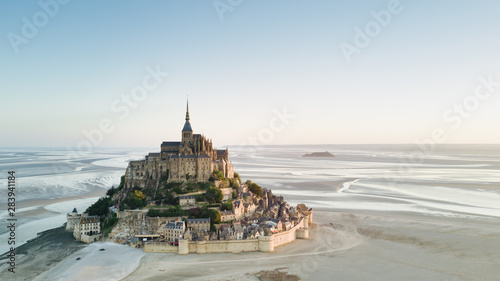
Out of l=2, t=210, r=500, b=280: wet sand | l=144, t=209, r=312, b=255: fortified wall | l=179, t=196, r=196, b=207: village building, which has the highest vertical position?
l=179, t=196, r=196, b=207: village building

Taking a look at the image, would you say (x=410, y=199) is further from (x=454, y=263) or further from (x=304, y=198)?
(x=454, y=263)

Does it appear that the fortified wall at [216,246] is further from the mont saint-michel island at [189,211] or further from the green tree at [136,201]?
the green tree at [136,201]

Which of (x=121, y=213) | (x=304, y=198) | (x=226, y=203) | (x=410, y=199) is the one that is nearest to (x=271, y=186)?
(x=304, y=198)

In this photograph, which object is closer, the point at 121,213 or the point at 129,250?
the point at 129,250

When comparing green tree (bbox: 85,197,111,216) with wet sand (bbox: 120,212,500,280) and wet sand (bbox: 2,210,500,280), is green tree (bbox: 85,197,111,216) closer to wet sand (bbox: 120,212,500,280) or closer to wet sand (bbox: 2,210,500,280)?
wet sand (bbox: 2,210,500,280)

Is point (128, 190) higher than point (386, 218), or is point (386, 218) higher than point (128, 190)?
point (128, 190)

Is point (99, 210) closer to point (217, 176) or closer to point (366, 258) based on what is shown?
point (217, 176)

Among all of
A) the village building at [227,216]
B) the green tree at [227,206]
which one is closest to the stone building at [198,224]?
the village building at [227,216]

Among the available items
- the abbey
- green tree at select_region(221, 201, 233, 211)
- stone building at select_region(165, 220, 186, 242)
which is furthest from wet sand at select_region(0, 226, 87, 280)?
green tree at select_region(221, 201, 233, 211)

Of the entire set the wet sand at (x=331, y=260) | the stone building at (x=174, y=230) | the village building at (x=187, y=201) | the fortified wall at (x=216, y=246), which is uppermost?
the village building at (x=187, y=201)
